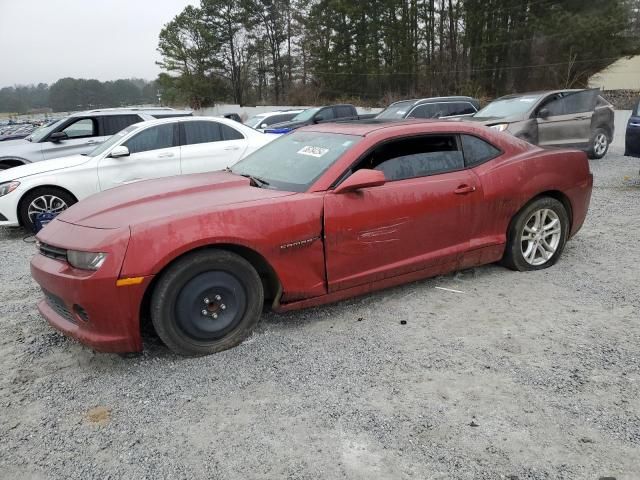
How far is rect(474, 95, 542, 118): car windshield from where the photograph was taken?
33.4 feet

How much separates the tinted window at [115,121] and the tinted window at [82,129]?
0.69 ft

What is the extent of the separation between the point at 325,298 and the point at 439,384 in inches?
41.1

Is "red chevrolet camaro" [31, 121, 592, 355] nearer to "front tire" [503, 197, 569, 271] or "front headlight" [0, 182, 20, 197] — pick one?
"front tire" [503, 197, 569, 271]

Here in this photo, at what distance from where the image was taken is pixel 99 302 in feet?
9.32

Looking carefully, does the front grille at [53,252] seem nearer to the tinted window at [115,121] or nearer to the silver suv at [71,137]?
the silver suv at [71,137]

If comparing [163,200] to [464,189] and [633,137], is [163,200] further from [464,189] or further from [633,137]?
[633,137]

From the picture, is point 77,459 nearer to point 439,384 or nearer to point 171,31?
point 439,384

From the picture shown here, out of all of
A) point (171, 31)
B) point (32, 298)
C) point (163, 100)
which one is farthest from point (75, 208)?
point (163, 100)

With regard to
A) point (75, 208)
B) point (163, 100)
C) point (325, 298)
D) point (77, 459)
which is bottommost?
point (77, 459)

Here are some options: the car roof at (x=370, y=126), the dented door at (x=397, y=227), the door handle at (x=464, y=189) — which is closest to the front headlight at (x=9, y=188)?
the car roof at (x=370, y=126)

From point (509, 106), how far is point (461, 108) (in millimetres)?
3089

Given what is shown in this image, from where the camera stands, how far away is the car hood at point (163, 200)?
10.2 feet

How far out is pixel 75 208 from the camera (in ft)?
11.9

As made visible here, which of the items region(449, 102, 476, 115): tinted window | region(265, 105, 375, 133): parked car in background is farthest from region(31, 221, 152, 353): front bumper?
region(265, 105, 375, 133): parked car in background
